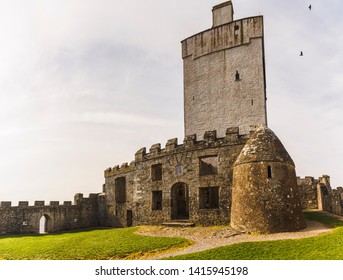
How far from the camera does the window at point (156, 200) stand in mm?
23906

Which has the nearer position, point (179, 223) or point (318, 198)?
point (179, 223)

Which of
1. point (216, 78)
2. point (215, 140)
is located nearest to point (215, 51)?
point (216, 78)

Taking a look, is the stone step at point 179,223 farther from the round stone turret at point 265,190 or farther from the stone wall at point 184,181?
the round stone turret at point 265,190

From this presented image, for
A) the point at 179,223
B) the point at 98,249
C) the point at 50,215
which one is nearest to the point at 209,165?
the point at 179,223

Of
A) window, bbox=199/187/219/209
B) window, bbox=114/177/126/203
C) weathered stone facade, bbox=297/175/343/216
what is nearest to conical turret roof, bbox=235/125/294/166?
window, bbox=199/187/219/209

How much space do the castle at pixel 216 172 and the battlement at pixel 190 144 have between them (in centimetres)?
6

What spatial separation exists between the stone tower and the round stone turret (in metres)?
8.18

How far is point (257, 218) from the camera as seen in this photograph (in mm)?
16672

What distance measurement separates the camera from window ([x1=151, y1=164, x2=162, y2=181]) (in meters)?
24.4

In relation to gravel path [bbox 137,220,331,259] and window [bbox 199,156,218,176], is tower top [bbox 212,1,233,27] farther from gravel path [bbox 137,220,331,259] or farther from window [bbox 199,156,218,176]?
gravel path [bbox 137,220,331,259]

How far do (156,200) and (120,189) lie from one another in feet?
23.7

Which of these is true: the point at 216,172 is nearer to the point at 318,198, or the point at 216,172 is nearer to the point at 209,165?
the point at 209,165

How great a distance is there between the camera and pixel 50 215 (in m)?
31.6
